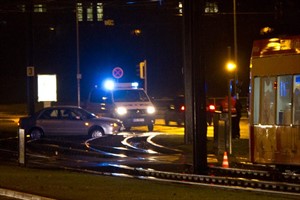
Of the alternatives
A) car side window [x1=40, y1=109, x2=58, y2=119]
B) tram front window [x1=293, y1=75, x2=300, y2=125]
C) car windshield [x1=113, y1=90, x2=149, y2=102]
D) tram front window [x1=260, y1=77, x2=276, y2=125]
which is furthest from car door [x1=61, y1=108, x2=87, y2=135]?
tram front window [x1=293, y1=75, x2=300, y2=125]

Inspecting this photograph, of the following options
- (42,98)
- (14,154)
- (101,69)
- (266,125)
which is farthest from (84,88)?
(266,125)

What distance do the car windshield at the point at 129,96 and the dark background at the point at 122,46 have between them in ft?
147

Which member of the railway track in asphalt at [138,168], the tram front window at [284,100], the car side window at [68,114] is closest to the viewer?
the railway track in asphalt at [138,168]

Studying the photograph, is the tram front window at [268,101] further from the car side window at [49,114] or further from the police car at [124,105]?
the police car at [124,105]

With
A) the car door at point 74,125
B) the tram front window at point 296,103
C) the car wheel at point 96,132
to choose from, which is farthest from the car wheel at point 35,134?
the tram front window at point 296,103

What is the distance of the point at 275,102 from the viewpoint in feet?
57.0

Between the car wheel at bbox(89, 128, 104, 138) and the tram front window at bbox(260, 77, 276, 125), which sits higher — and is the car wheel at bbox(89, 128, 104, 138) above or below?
below

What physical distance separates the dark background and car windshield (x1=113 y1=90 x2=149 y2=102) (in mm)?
44724

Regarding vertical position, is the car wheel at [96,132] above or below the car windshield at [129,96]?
below

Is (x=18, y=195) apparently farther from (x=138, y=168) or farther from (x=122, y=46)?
(x=122, y=46)

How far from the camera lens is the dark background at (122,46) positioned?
81.4 metres

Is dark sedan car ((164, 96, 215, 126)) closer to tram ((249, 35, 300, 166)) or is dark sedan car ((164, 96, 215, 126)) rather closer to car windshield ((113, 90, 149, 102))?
car windshield ((113, 90, 149, 102))

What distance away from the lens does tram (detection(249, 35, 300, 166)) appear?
16797 millimetres

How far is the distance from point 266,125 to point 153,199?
Answer: 6297mm
